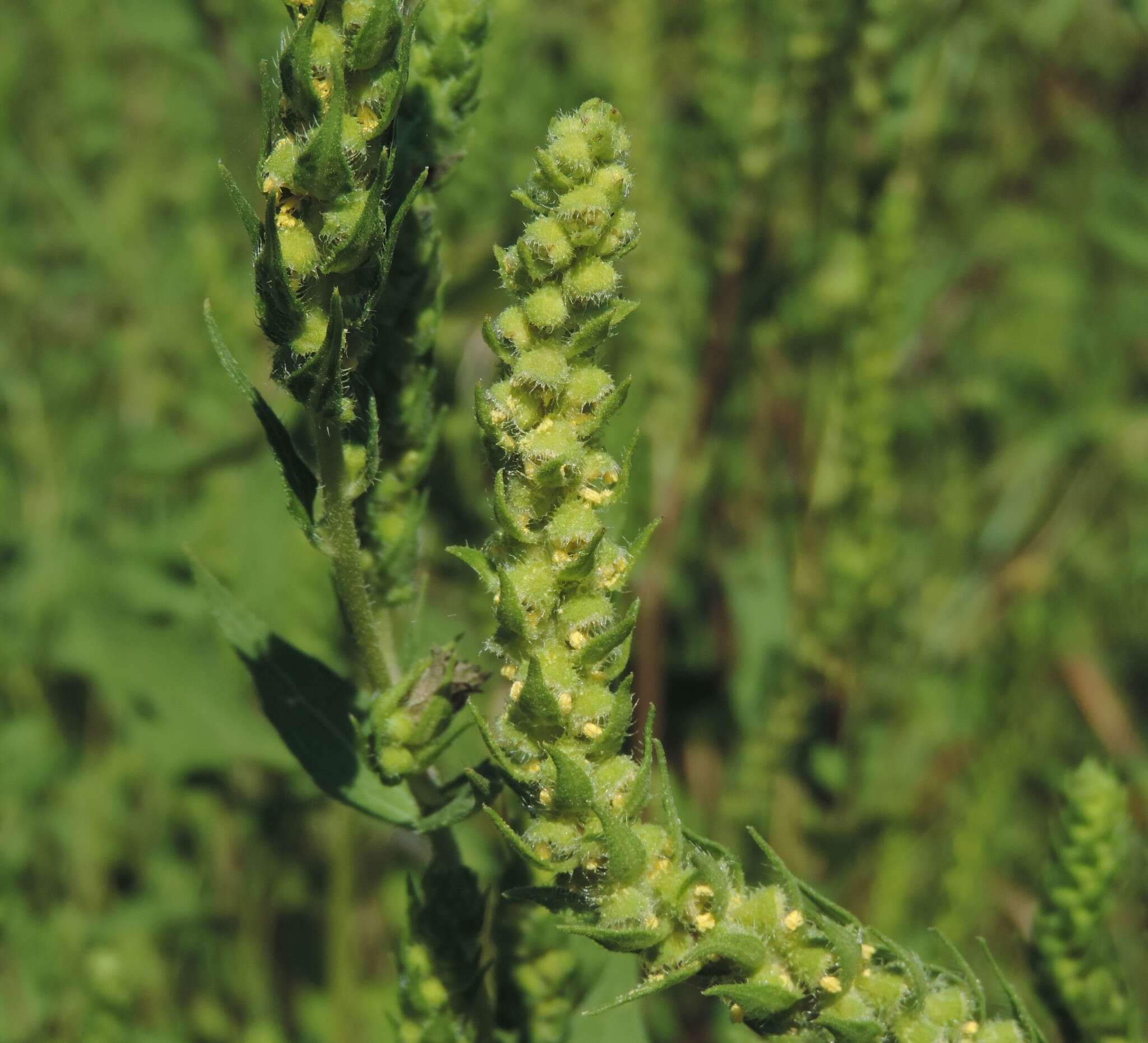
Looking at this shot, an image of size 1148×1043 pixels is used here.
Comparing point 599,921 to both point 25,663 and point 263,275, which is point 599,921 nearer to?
point 263,275

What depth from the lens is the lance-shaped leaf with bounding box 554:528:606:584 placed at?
144 centimetres

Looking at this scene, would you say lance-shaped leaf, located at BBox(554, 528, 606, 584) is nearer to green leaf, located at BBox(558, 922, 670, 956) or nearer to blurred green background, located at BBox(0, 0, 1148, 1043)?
green leaf, located at BBox(558, 922, 670, 956)

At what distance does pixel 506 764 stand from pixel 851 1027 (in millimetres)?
497

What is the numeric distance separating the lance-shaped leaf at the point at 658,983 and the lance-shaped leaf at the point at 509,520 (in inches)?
20.5

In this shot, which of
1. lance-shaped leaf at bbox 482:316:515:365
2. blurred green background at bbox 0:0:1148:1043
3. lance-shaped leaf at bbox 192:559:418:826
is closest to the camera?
lance-shaped leaf at bbox 482:316:515:365

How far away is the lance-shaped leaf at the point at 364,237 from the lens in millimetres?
1409

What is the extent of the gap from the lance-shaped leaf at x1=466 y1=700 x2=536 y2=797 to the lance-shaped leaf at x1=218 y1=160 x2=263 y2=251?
2.02 ft

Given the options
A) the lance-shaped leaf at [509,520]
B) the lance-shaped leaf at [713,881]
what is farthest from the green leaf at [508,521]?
the lance-shaped leaf at [713,881]

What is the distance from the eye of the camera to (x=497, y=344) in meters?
1.50

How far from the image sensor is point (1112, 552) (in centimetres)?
467

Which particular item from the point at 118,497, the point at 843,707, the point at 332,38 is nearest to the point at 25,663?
the point at 118,497

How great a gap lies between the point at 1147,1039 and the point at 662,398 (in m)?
2.12

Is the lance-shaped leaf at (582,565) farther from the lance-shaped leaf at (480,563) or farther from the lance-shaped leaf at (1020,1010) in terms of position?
the lance-shaped leaf at (1020,1010)

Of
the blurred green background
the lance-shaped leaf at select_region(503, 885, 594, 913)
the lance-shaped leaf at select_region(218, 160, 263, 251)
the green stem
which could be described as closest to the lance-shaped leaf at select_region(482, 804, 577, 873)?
the lance-shaped leaf at select_region(503, 885, 594, 913)
